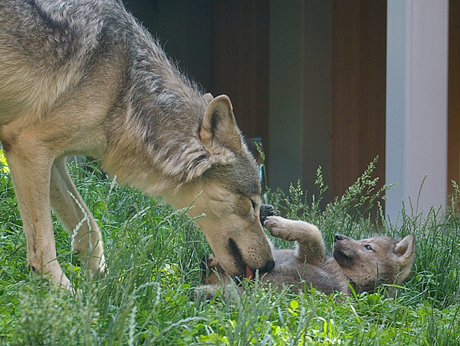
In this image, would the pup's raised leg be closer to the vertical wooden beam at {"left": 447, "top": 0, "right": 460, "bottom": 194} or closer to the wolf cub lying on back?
the wolf cub lying on back

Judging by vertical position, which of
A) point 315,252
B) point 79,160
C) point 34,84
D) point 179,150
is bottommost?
point 315,252

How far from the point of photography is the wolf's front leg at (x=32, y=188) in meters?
3.01

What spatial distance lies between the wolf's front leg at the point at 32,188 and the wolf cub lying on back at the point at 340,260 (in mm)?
1153

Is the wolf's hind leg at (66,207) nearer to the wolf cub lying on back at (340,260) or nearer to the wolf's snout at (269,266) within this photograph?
the wolf cub lying on back at (340,260)

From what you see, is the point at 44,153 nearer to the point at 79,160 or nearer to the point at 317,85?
the point at 79,160

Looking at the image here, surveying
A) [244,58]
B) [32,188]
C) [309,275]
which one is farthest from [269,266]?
[244,58]

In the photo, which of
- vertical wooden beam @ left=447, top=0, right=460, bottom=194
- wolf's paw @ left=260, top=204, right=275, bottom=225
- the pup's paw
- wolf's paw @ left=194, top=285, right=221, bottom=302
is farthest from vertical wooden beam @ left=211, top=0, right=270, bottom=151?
wolf's paw @ left=194, top=285, right=221, bottom=302

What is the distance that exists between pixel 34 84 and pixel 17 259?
43.1 inches

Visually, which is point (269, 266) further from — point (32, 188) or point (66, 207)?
point (32, 188)

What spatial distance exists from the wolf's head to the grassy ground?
0.98 ft

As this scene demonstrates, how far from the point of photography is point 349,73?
31.8 ft

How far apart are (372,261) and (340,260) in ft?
0.75

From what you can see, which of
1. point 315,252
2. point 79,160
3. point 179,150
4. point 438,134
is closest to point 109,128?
point 179,150

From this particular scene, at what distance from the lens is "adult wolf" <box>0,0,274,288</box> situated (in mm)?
3055
